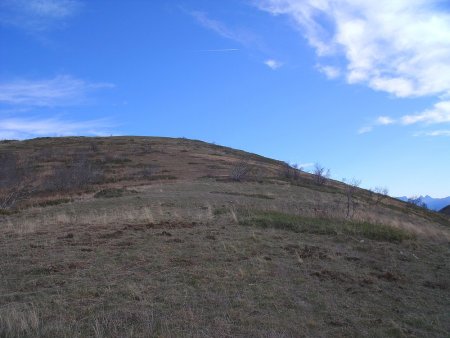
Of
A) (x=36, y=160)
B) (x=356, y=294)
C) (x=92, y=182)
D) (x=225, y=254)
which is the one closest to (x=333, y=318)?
(x=356, y=294)

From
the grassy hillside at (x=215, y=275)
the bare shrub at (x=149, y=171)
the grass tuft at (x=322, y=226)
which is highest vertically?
the bare shrub at (x=149, y=171)

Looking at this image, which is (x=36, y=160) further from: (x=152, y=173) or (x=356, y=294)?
(x=356, y=294)

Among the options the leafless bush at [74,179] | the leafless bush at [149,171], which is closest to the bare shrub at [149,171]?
the leafless bush at [149,171]

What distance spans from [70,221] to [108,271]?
751 centimetres

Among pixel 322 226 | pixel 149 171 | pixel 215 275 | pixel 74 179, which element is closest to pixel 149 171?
pixel 149 171

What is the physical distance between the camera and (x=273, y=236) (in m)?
13.5

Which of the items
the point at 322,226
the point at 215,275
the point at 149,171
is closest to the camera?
the point at 215,275

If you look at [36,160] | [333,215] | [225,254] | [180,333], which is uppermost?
[36,160]

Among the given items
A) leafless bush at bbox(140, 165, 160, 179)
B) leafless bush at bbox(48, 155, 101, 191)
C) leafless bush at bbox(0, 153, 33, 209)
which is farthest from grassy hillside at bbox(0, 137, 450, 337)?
leafless bush at bbox(140, 165, 160, 179)

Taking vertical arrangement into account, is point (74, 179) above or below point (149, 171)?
below

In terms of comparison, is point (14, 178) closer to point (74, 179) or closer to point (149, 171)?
point (74, 179)

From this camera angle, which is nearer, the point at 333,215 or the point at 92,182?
the point at 333,215

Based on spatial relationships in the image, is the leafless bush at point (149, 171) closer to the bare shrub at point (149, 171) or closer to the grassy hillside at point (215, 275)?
the bare shrub at point (149, 171)

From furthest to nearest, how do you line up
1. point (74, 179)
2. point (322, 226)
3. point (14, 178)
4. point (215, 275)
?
point (14, 178) < point (74, 179) < point (322, 226) < point (215, 275)
